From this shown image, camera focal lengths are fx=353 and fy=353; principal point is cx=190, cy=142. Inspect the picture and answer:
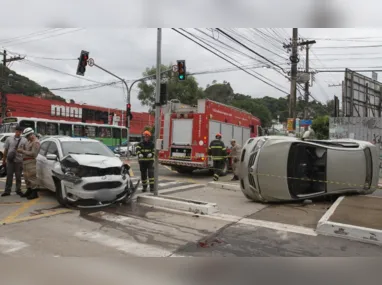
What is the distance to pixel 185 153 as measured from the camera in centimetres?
1434

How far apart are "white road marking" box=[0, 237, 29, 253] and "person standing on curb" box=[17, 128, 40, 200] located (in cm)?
360

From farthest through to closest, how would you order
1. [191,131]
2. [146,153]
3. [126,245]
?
[191,131], [146,153], [126,245]

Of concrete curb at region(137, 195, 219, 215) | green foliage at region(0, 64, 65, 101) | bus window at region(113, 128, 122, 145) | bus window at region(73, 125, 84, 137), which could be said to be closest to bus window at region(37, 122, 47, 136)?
bus window at region(73, 125, 84, 137)

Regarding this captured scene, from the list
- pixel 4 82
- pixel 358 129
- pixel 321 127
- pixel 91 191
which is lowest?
pixel 91 191

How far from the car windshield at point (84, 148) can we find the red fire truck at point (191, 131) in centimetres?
575

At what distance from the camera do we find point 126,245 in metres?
5.08

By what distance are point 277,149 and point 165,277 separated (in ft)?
15.9

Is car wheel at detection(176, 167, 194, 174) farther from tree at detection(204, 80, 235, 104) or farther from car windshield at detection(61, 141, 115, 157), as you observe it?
tree at detection(204, 80, 235, 104)

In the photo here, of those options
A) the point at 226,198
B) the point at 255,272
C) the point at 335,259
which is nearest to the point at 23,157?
the point at 226,198

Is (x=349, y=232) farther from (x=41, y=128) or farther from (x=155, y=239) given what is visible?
(x=41, y=128)

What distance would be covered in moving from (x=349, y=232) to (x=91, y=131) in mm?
26248

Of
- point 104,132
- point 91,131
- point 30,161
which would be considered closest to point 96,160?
point 30,161

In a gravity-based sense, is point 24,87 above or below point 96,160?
above

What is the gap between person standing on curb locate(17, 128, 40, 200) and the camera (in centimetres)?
862
